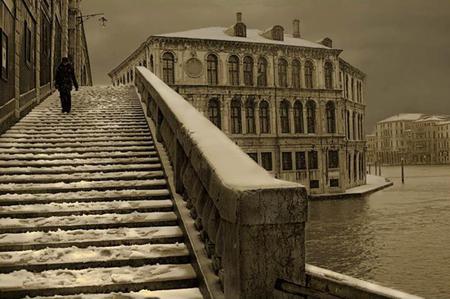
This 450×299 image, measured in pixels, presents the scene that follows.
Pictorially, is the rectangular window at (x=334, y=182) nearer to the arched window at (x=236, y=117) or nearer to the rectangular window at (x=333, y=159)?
the rectangular window at (x=333, y=159)

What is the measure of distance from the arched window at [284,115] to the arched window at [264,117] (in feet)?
4.46

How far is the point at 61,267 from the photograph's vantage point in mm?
4531

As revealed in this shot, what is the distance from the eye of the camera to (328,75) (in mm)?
44000

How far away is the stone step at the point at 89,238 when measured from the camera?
16.1 ft

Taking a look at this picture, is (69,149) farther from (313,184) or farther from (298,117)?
(298,117)

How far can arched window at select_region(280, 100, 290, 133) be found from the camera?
1644 inches

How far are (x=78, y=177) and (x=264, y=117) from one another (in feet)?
113

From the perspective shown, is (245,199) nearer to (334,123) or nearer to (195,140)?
(195,140)

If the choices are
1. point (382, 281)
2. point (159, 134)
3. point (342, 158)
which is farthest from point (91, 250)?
point (342, 158)

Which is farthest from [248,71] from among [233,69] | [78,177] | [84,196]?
[84,196]

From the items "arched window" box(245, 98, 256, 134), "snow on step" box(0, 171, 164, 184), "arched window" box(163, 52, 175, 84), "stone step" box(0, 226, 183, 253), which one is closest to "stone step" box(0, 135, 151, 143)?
"snow on step" box(0, 171, 164, 184)

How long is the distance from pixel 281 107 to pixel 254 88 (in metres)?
3.06

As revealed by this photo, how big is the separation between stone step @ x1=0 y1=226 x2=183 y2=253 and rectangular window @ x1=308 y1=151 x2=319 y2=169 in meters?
37.0

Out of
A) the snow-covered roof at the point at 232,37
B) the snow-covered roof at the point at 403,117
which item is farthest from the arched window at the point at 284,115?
the snow-covered roof at the point at 403,117
